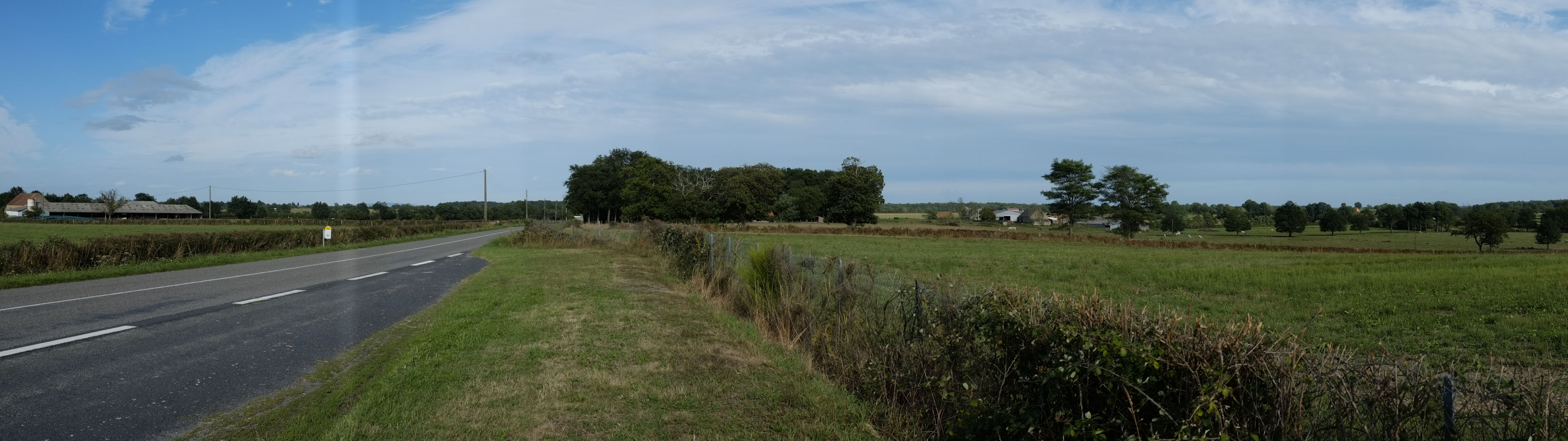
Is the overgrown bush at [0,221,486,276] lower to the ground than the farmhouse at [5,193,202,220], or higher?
lower

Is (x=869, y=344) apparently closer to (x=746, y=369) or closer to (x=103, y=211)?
(x=746, y=369)

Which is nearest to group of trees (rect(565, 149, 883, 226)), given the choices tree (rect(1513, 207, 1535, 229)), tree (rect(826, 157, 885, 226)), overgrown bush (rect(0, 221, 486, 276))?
tree (rect(826, 157, 885, 226))

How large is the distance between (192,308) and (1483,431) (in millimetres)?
13161

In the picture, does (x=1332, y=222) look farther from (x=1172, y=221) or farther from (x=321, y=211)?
(x=321, y=211)

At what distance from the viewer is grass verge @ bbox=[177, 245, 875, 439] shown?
16.5ft

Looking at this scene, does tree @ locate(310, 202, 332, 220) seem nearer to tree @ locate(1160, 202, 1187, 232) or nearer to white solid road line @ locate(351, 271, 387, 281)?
white solid road line @ locate(351, 271, 387, 281)

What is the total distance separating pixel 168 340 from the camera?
26.3 feet

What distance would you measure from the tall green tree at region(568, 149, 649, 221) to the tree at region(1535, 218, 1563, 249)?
83746 millimetres

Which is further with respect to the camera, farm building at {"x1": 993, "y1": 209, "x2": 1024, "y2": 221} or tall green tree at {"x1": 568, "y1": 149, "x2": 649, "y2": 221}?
farm building at {"x1": 993, "y1": 209, "x2": 1024, "y2": 221}

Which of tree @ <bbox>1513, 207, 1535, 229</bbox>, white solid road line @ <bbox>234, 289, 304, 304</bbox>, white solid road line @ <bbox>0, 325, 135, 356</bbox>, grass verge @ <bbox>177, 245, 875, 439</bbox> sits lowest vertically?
grass verge @ <bbox>177, 245, 875, 439</bbox>

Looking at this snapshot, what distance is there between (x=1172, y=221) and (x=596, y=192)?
256 feet

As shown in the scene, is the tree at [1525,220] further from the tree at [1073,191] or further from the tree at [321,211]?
the tree at [321,211]

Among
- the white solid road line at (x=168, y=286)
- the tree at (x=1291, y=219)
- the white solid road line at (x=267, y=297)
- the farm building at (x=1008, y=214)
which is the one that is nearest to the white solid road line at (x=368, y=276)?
the white solid road line at (x=168, y=286)

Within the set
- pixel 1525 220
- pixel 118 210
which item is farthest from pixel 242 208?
pixel 1525 220
